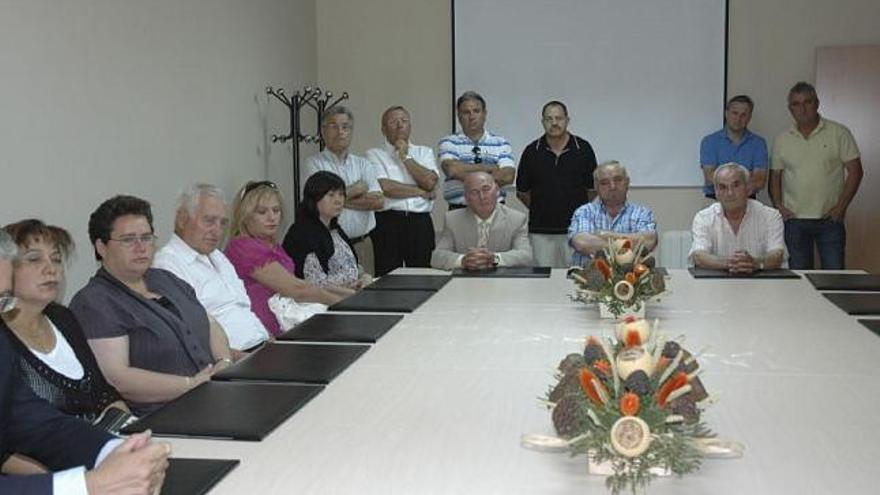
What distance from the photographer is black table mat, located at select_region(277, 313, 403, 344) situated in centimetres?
295

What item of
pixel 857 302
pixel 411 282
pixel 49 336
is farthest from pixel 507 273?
pixel 49 336

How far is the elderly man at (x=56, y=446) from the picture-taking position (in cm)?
159

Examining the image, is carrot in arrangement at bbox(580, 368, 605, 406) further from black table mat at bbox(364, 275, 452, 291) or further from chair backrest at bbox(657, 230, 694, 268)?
chair backrest at bbox(657, 230, 694, 268)

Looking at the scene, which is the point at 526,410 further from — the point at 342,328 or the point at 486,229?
the point at 486,229

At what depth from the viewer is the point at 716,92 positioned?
7.08 m

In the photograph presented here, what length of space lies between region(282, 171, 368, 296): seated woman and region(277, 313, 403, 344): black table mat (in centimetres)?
116

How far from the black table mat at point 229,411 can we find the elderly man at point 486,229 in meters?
2.53

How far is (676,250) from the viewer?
6.22 meters

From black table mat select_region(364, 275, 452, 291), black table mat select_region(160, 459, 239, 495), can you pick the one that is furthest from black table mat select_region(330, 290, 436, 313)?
black table mat select_region(160, 459, 239, 495)

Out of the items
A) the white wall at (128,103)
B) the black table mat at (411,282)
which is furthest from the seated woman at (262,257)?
the white wall at (128,103)

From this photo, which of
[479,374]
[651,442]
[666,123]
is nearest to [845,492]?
[651,442]

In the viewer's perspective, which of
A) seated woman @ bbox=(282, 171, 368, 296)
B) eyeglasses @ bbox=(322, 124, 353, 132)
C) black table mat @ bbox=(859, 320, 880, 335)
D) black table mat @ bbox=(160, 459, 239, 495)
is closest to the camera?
black table mat @ bbox=(160, 459, 239, 495)

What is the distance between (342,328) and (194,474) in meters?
1.39

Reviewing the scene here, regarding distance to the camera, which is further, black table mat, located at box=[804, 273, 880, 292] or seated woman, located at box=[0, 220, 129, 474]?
black table mat, located at box=[804, 273, 880, 292]
